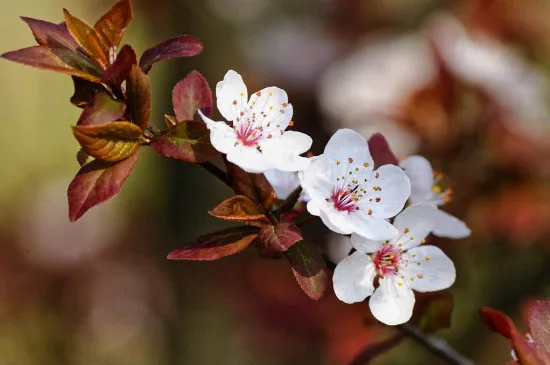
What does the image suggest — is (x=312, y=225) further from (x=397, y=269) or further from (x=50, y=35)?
(x=50, y=35)

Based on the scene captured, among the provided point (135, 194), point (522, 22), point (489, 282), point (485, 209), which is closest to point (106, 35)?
point (485, 209)

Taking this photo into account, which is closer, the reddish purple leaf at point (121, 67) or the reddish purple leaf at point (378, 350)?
the reddish purple leaf at point (121, 67)

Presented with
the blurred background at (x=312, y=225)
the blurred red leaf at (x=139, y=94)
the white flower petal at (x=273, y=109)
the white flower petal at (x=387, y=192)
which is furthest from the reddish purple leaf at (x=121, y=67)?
the blurred background at (x=312, y=225)

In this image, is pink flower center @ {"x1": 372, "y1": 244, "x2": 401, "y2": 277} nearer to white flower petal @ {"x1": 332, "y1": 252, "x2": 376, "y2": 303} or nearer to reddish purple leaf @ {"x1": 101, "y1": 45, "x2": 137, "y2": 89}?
white flower petal @ {"x1": 332, "y1": 252, "x2": 376, "y2": 303}

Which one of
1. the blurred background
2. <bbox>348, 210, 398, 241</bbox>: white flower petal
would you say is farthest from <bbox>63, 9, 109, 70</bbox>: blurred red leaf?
the blurred background

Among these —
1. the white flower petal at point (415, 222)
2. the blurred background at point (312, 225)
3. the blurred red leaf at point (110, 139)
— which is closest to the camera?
the blurred red leaf at point (110, 139)

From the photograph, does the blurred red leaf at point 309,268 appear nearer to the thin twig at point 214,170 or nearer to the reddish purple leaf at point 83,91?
the thin twig at point 214,170
